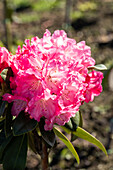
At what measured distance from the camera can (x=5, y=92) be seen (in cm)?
167

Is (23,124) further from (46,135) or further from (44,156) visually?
(44,156)

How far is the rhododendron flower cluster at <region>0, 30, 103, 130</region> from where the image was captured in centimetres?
147

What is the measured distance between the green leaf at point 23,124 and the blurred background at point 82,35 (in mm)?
554

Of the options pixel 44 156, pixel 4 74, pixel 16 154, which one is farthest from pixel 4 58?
pixel 44 156

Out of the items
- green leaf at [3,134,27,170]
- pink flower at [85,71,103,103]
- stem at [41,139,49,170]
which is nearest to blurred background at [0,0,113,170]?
stem at [41,139,49,170]

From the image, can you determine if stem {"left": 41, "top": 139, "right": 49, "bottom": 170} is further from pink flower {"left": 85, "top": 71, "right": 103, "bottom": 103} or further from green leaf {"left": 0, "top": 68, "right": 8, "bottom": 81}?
green leaf {"left": 0, "top": 68, "right": 8, "bottom": 81}

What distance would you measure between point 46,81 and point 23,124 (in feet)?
0.93

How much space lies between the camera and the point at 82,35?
5.51m

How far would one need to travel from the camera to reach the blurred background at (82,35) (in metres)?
3.11

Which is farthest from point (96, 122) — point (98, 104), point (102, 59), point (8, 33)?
point (8, 33)

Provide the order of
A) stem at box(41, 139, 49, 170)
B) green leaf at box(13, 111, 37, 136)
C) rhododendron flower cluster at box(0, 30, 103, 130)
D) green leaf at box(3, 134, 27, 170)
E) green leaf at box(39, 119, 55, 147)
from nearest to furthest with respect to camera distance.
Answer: rhododendron flower cluster at box(0, 30, 103, 130) < green leaf at box(13, 111, 37, 136) < green leaf at box(39, 119, 55, 147) < green leaf at box(3, 134, 27, 170) < stem at box(41, 139, 49, 170)

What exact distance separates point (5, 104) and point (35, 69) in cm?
30

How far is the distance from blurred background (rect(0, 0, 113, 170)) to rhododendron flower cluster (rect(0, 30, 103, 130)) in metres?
0.65

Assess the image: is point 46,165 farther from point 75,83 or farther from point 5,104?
point 75,83
